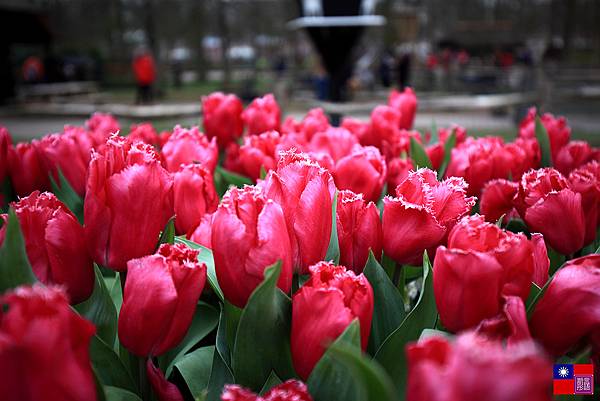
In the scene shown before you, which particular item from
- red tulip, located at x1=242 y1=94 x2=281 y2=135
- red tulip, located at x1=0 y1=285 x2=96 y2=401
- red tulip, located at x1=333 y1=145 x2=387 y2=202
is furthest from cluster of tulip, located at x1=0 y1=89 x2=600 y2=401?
red tulip, located at x1=242 y1=94 x2=281 y2=135

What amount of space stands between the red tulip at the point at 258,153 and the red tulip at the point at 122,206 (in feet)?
2.48

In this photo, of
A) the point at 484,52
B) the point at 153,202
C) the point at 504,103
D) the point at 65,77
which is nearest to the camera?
the point at 153,202

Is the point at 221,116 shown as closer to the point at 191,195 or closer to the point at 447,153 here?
the point at 447,153

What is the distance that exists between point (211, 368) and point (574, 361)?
0.54m

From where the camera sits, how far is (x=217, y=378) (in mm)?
964

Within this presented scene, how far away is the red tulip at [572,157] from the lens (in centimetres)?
195

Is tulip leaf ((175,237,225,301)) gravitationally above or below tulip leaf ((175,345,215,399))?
above

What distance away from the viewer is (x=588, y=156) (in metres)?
1.98

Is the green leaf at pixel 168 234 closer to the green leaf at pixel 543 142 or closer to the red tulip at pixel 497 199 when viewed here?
the red tulip at pixel 497 199

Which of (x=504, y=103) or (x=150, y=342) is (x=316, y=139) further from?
(x=504, y=103)

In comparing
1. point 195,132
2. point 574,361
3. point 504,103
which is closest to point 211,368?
point 574,361

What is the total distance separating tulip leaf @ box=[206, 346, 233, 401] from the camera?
3.13 feet

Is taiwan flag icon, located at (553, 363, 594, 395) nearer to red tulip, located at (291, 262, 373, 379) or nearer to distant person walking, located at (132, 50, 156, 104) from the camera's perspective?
red tulip, located at (291, 262, 373, 379)

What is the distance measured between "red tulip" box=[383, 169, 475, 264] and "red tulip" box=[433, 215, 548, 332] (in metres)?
0.16
